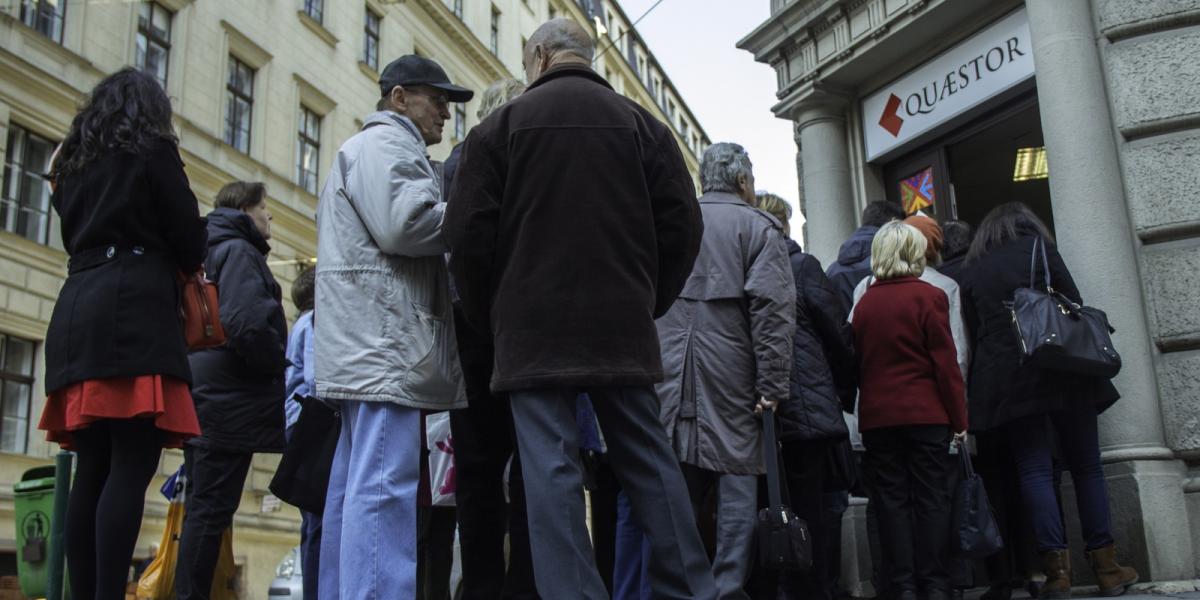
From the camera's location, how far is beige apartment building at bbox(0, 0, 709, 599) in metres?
16.1

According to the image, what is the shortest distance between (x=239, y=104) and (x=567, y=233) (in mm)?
20530

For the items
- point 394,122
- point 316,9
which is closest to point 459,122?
point 316,9

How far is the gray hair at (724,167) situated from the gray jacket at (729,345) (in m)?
0.30

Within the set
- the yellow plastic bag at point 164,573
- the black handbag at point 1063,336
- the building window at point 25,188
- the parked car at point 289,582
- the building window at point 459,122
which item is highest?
the building window at point 459,122

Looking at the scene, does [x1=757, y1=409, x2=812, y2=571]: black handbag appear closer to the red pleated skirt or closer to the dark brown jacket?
the dark brown jacket

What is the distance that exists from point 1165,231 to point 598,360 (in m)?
4.48

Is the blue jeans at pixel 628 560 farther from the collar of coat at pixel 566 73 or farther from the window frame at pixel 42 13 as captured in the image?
the window frame at pixel 42 13

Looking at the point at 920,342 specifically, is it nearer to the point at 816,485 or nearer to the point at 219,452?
the point at 816,485

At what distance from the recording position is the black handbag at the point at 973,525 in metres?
4.86

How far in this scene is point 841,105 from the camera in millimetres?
9125

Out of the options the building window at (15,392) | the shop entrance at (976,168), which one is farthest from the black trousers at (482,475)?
the building window at (15,392)

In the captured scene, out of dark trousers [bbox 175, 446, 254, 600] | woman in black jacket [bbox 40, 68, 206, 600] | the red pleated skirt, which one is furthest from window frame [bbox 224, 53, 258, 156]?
the red pleated skirt

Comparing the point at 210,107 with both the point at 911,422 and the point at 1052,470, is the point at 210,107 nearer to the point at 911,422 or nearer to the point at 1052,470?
the point at 911,422

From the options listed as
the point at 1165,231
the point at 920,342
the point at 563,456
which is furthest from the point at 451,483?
the point at 1165,231
